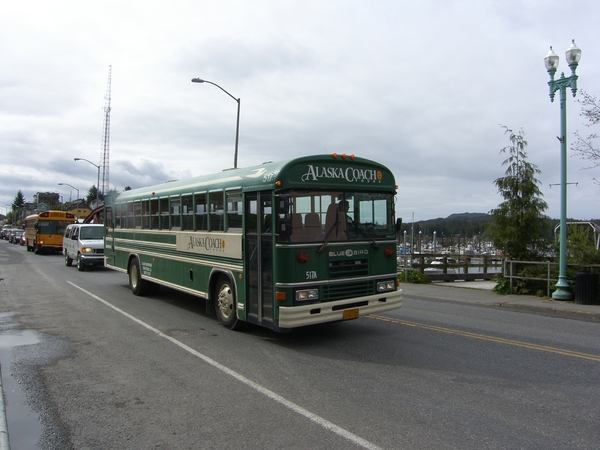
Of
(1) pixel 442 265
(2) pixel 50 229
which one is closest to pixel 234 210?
(1) pixel 442 265

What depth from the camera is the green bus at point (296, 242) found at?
25.5 feet

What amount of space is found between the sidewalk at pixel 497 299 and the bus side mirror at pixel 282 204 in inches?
300

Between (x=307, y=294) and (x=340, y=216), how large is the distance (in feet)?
4.68

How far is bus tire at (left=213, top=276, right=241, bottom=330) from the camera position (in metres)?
9.07

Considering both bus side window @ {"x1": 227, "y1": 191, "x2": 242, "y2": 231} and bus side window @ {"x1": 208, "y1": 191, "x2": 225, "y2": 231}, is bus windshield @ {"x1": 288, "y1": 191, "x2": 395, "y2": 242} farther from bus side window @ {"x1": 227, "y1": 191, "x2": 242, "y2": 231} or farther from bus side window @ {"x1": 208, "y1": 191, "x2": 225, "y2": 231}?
bus side window @ {"x1": 208, "y1": 191, "x2": 225, "y2": 231}

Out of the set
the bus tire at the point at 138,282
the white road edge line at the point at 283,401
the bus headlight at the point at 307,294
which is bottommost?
the white road edge line at the point at 283,401

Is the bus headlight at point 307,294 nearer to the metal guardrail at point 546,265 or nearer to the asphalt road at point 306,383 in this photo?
the asphalt road at point 306,383

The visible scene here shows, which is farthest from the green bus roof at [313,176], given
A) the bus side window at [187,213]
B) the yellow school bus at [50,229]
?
the yellow school bus at [50,229]

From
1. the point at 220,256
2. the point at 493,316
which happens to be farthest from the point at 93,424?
the point at 493,316

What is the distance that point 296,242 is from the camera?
25.4 ft

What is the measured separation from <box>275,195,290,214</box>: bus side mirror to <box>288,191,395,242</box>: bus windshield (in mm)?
64

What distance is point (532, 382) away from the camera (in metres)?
6.16

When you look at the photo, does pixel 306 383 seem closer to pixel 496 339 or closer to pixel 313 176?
pixel 313 176

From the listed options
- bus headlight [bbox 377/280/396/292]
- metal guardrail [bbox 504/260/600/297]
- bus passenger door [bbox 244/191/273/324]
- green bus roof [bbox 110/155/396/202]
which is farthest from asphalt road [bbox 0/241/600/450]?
metal guardrail [bbox 504/260/600/297]
